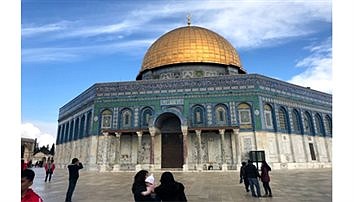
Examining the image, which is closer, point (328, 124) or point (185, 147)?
point (185, 147)

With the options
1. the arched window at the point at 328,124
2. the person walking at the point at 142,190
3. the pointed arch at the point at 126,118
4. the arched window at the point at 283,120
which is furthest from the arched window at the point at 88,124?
the arched window at the point at 328,124

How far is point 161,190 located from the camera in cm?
279

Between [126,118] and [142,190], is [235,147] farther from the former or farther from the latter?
[142,190]

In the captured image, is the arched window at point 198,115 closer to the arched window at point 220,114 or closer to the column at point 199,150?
the arched window at point 220,114

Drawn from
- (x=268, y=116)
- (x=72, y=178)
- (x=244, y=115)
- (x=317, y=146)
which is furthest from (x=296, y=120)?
(x=72, y=178)

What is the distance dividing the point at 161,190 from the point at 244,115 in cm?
1478

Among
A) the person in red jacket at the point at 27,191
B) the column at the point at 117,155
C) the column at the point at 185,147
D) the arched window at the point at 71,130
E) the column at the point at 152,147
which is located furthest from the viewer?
the arched window at the point at 71,130

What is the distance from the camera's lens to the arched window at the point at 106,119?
715 inches
